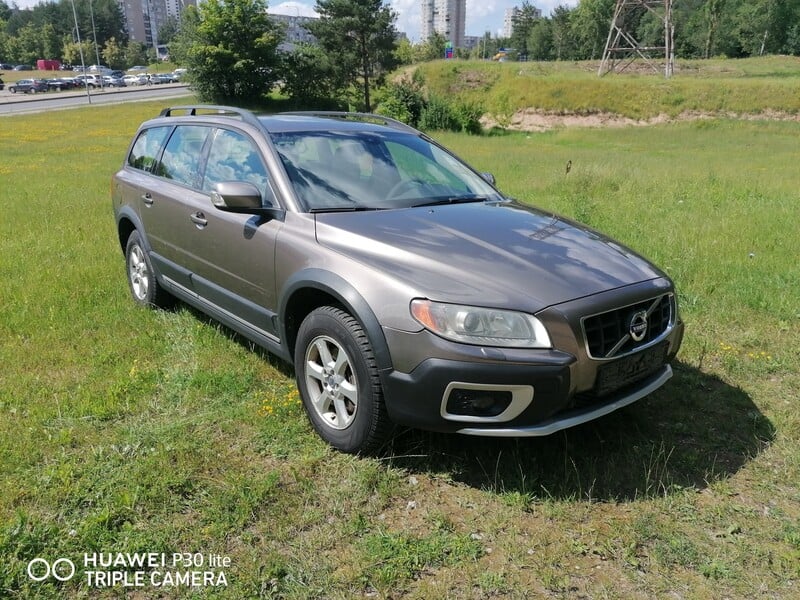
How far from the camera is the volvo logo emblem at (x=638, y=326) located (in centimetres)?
299

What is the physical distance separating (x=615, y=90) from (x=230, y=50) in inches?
995

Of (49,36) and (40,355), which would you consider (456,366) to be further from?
(49,36)

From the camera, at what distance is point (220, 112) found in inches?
186

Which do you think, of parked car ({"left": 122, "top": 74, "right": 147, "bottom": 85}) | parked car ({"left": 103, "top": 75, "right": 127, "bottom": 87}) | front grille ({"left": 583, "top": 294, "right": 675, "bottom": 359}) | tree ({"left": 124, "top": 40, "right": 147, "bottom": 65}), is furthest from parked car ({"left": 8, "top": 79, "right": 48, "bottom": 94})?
front grille ({"left": 583, "top": 294, "right": 675, "bottom": 359})

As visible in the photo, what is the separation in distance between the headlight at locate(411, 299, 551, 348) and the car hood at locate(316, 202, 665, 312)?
0.13 ft

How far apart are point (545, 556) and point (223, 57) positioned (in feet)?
148

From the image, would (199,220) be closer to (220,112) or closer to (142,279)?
(220,112)

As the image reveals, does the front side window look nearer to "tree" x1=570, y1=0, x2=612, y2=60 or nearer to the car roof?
the car roof

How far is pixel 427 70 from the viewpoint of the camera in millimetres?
43844

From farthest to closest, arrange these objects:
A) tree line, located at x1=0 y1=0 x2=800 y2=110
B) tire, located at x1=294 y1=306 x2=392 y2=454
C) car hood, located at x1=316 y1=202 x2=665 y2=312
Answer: tree line, located at x1=0 y1=0 x2=800 y2=110 < tire, located at x1=294 y1=306 x2=392 y2=454 < car hood, located at x1=316 y1=202 x2=665 y2=312

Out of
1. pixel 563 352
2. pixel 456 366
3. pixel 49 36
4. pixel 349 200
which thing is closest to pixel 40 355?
pixel 349 200

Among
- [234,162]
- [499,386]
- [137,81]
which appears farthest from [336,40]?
[499,386]

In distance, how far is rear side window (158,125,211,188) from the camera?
4.55 metres

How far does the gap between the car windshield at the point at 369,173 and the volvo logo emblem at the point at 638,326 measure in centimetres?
144
